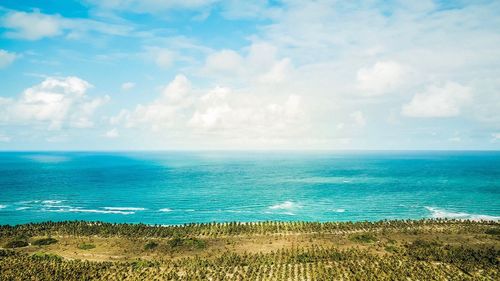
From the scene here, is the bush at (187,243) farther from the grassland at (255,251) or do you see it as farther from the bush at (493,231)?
the bush at (493,231)

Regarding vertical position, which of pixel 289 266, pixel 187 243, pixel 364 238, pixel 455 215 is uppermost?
pixel 187 243

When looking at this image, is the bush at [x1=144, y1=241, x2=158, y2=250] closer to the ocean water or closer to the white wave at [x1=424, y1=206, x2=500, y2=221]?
the ocean water

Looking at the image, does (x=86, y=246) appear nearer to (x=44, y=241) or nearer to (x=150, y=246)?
(x=44, y=241)

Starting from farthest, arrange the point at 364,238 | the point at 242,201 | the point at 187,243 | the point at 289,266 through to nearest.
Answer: the point at 242,201, the point at 364,238, the point at 187,243, the point at 289,266

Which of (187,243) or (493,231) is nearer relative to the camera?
(187,243)

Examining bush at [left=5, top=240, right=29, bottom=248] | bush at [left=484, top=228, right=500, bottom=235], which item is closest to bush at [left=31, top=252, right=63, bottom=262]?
bush at [left=5, top=240, right=29, bottom=248]

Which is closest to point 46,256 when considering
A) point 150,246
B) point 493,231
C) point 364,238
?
point 150,246

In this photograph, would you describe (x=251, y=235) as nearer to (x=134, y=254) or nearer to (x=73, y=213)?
(x=134, y=254)

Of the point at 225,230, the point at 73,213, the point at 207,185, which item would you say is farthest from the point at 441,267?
the point at 207,185
